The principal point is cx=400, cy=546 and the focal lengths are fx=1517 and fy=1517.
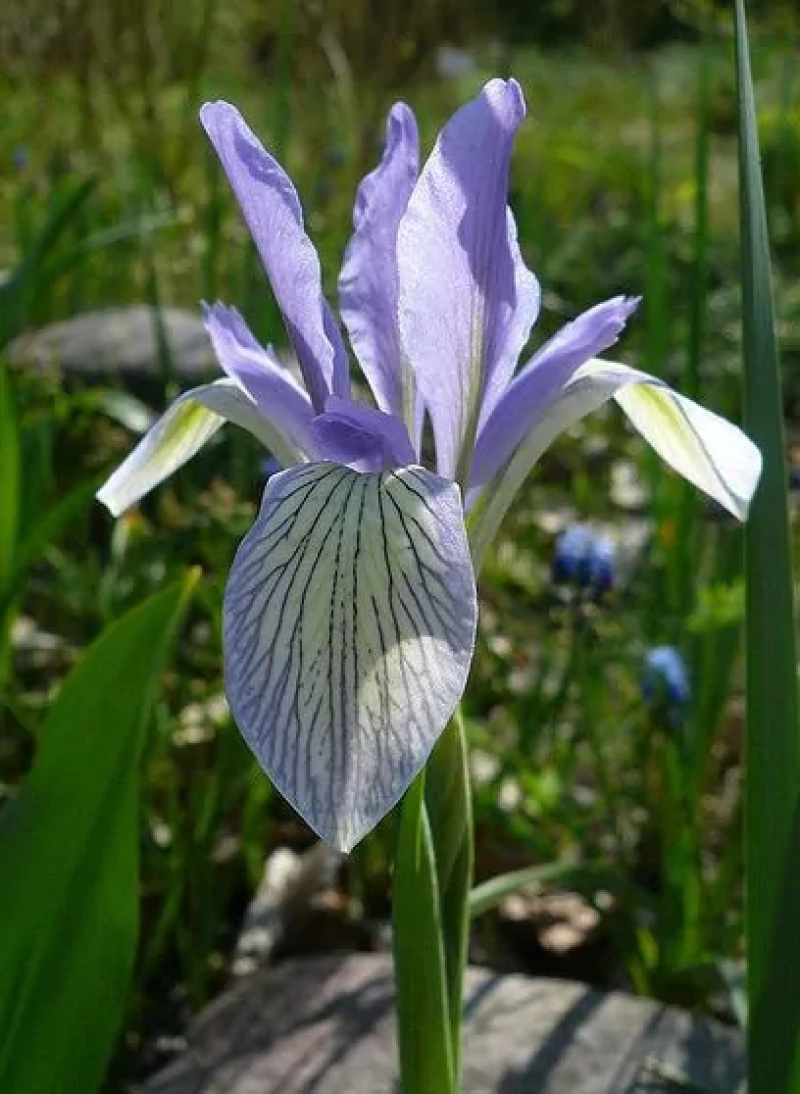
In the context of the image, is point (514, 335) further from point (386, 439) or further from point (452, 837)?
point (452, 837)

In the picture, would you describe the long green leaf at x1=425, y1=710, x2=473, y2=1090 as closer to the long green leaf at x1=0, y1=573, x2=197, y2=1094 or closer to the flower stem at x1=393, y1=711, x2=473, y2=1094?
the flower stem at x1=393, y1=711, x2=473, y2=1094

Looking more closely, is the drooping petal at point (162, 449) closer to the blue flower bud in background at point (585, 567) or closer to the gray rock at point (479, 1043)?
the gray rock at point (479, 1043)

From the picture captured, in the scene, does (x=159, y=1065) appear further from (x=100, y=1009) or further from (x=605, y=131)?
(x=605, y=131)

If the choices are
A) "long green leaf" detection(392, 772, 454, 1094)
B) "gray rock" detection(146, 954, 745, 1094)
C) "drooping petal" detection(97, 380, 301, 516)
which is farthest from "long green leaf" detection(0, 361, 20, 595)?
"long green leaf" detection(392, 772, 454, 1094)

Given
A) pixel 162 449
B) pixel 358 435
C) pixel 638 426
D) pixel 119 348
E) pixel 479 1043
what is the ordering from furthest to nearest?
pixel 119 348 → pixel 479 1043 → pixel 162 449 → pixel 638 426 → pixel 358 435

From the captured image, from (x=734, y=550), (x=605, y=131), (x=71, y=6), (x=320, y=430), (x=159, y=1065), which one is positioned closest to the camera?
(x=320, y=430)

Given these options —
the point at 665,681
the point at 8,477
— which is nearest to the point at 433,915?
the point at 665,681

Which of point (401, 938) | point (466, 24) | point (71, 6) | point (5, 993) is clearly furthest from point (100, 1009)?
point (466, 24)
